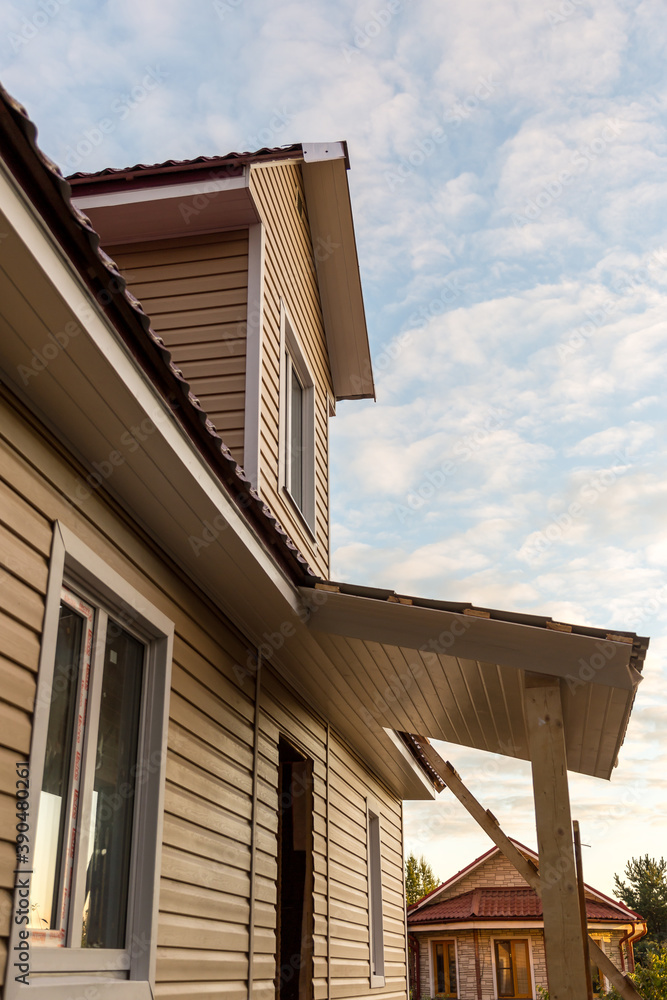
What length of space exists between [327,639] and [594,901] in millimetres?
26887

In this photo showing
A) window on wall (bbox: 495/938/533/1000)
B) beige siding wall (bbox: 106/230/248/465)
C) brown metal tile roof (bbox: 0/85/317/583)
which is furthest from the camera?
window on wall (bbox: 495/938/533/1000)

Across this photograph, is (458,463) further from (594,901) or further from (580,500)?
(594,901)

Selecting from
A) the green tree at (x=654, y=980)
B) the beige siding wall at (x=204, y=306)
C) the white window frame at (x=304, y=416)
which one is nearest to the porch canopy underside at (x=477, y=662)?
the beige siding wall at (x=204, y=306)

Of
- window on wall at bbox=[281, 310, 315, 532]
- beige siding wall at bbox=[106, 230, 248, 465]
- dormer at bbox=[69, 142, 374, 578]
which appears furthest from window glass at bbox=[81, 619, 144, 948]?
window on wall at bbox=[281, 310, 315, 532]

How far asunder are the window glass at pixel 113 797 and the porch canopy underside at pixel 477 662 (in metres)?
1.42

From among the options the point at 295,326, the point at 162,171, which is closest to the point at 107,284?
the point at 162,171

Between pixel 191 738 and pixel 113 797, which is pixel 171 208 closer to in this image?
pixel 191 738

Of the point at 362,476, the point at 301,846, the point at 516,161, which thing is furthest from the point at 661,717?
the point at 301,846

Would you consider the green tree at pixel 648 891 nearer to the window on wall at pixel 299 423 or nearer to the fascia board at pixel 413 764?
the fascia board at pixel 413 764

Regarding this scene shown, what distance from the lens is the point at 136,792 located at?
3723mm

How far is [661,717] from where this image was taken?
43.3 metres

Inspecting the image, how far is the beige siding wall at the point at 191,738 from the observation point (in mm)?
2883

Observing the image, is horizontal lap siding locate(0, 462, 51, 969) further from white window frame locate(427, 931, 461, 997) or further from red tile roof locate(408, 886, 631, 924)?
white window frame locate(427, 931, 461, 997)

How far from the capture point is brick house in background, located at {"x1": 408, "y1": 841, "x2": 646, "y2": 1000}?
1056 inches
